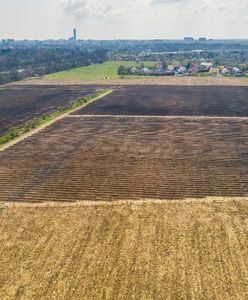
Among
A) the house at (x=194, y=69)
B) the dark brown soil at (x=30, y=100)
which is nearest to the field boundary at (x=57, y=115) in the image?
the dark brown soil at (x=30, y=100)

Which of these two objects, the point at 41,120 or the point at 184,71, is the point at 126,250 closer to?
the point at 41,120

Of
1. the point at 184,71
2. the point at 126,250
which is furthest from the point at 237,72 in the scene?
the point at 126,250

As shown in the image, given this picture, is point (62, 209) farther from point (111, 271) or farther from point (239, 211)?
point (239, 211)

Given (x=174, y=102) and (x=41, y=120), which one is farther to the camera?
(x=174, y=102)

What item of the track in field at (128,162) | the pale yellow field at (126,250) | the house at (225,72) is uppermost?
the pale yellow field at (126,250)

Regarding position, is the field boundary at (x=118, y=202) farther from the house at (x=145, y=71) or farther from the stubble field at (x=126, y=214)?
the house at (x=145, y=71)

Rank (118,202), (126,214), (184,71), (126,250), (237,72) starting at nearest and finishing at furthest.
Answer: (126,250) → (126,214) → (118,202) → (237,72) → (184,71)

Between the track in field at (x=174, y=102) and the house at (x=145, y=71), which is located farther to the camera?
the house at (x=145, y=71)

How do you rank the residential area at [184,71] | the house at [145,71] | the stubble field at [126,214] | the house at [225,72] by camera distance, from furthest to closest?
the house at [145,71] < the house at [225,72] < the residential area at [184,71] < the stubble field at [126,214]
